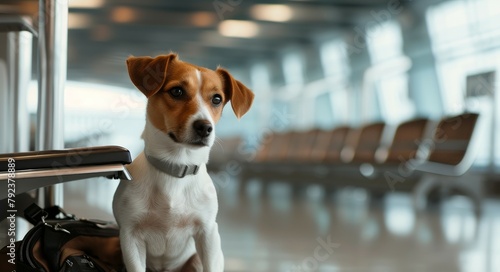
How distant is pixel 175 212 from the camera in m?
1.69

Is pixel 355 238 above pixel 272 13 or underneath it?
underneath

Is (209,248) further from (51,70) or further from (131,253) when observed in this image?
(51,70)

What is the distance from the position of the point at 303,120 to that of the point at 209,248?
74.1ft

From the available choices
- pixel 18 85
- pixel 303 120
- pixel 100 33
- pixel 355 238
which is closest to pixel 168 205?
pixel 18 85

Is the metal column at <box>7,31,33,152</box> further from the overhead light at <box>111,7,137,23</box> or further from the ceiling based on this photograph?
the overhead light at <box>111,7,137,23</box>

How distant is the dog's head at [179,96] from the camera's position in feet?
5.33

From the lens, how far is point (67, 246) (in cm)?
179

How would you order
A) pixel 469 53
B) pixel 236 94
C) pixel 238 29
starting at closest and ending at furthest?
1. pixel 236 94
2. pixel 469 53
3. pixel 238 29

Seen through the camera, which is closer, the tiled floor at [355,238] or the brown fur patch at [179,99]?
the brown fur patch at [179,99]

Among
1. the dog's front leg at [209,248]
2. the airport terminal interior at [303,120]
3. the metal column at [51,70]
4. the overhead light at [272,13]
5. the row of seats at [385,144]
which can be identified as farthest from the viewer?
the overhead light at [272,13]

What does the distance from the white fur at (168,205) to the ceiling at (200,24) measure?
10821 millimetres

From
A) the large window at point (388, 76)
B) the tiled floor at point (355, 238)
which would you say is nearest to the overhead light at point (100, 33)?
the large window at point (388, 76)

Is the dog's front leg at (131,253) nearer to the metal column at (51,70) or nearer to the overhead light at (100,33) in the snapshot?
the metal column at (51,70)

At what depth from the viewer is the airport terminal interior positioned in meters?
2.36
